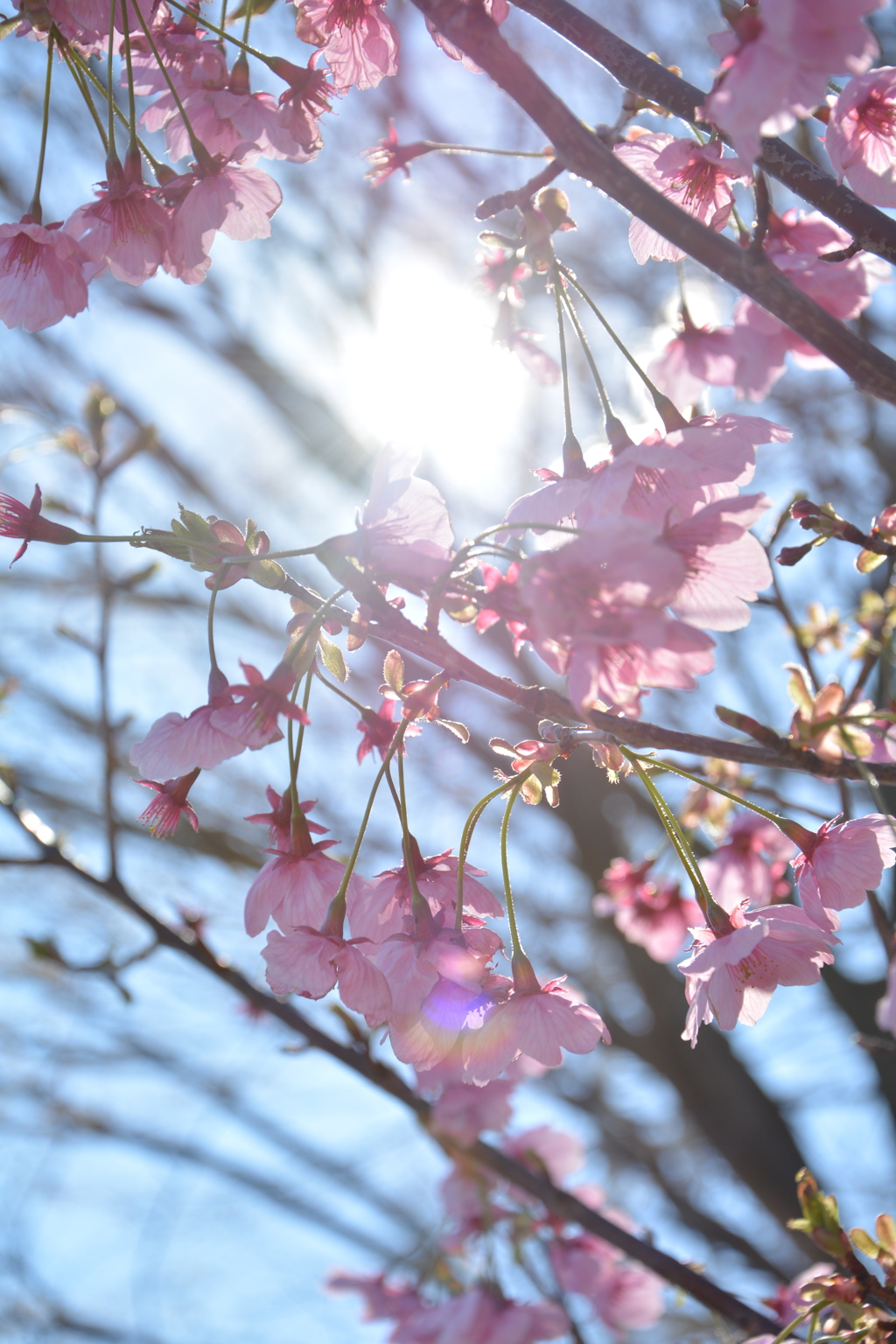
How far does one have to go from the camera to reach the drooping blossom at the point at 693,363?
1.20m

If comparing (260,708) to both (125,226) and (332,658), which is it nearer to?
(332,658)

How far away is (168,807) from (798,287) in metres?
0.97

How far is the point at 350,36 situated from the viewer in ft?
3.92

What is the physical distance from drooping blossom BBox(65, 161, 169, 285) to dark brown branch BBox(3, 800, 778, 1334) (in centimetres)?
101

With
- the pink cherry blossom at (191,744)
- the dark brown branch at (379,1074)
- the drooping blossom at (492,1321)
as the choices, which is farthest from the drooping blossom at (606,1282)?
the pink cherry blossom at (191,744)

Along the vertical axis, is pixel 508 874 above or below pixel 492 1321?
above

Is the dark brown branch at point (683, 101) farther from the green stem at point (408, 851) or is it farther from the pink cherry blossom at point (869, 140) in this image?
the green stem at point (408, 851)

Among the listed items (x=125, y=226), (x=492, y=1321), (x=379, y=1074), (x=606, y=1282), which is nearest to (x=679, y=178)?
(x=125, y=226)

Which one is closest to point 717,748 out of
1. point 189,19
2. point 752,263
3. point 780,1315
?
point 752,263

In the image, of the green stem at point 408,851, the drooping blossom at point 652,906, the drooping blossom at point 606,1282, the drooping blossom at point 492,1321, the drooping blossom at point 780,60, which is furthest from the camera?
the drooping blossom at point 652,906

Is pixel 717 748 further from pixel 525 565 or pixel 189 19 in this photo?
pixel 189 19

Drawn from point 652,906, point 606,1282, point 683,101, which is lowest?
point 606,1282

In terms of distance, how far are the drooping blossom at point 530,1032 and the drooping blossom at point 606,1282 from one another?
148cm

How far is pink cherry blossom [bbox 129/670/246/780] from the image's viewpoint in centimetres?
92
